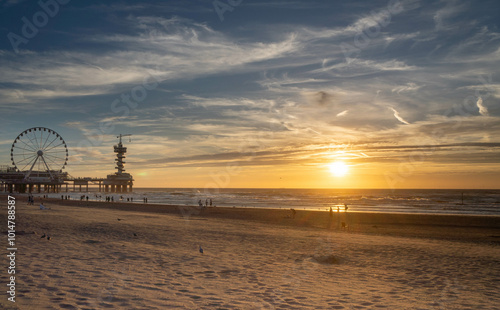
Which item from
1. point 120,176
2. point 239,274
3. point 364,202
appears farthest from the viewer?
point 120,176

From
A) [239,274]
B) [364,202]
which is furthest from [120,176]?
[239,274]

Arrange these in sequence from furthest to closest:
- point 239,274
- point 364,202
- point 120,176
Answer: point 120,176 < point 364,202 < point 239,274

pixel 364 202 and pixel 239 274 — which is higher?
pixel 239 274

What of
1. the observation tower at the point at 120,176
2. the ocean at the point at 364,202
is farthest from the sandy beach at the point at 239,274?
the observation tower at the point at 120,176

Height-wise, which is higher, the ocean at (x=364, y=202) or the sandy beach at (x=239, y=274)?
the sandy beach at (x=239, y=274)

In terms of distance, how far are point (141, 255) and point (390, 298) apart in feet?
25.0

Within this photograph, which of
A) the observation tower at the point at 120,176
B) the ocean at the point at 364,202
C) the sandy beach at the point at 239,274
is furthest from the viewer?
the observation tower at the point at 120,176

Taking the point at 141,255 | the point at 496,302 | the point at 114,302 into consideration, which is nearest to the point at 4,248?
the point at 141,255

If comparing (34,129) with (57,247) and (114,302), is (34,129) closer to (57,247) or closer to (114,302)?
(57,247)

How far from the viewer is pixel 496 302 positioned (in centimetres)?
810

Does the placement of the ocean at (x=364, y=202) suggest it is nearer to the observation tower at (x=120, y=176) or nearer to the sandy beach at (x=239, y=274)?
the sandy beach at (x=239, y=274)

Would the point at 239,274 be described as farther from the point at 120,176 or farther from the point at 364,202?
the point at 120,176

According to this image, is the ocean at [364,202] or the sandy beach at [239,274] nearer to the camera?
the sandy beach at [239,274]

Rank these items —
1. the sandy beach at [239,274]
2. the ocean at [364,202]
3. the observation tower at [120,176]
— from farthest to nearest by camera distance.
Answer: the observation tower at [120,176]
the ocean at [364,202]
the sandy beach at [239,274]
